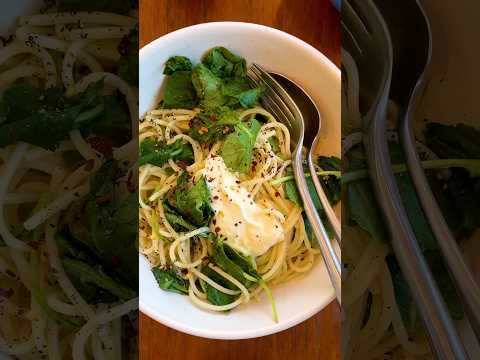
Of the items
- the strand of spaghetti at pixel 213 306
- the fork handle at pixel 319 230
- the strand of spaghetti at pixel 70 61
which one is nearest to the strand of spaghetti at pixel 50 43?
the strand of spaghetti at pixel 70 61

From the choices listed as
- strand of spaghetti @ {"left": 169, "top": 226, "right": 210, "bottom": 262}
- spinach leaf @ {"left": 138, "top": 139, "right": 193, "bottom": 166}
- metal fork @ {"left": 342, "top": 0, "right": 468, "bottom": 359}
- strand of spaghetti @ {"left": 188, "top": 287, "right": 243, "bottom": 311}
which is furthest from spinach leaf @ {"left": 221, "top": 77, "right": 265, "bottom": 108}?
metal fork @ {"left": 342, "top": 0, "right": 468, "bottom": 359}

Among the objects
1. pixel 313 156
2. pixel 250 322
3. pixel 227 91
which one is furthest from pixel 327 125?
pixel 250 322

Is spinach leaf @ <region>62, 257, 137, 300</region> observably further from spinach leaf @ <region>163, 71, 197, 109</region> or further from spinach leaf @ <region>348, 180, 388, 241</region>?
spinach leaf @ <region>163, 71, 197, 109</region>

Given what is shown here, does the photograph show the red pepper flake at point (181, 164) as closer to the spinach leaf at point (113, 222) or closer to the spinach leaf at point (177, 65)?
the spinach leaf at point (177, 65)

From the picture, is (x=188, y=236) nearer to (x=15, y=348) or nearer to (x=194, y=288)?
(x=194, y=288)

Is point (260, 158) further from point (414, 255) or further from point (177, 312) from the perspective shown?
point (414, 255)
